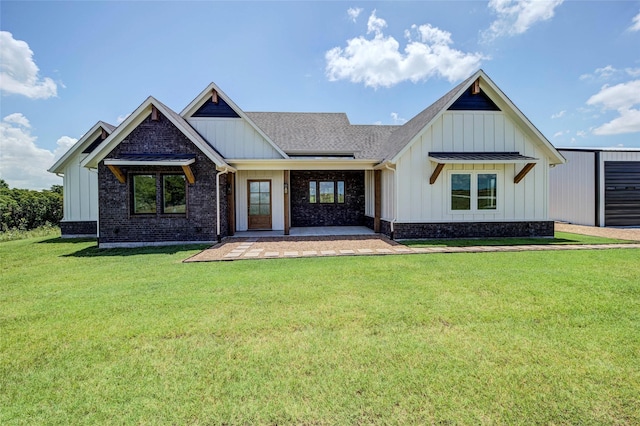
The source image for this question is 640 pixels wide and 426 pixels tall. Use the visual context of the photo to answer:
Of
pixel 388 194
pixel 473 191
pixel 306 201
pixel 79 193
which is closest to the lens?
pixel 473 191

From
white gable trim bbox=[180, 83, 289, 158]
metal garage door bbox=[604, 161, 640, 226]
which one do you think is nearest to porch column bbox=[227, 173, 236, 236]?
white gable trim bbox=[180, 83, 289, 158]

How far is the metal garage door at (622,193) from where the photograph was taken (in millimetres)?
15789

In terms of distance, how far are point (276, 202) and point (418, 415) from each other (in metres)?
12.9

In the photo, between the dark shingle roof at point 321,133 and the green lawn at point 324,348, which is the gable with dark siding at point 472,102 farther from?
the green lawn at point 324,348

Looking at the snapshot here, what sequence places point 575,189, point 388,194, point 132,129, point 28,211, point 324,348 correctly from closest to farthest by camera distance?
1. point 324,348
2. point 132,129
3. point 388,194
4. point 575,189
5. point 28,211

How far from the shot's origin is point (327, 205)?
1623 cm

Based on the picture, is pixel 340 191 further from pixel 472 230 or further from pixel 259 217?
pixel 472 230

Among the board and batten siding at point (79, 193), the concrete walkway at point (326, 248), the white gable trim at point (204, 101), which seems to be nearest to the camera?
the concrete walkway at point (326, 248)

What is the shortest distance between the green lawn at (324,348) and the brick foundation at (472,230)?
5.06m

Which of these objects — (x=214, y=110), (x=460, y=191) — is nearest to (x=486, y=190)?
(x=460, y=191)

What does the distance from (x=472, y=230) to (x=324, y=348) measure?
1038cm

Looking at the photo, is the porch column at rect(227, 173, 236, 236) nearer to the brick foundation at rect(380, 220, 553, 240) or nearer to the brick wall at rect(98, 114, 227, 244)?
the brick wall at rect(98, 114, 227, 244)

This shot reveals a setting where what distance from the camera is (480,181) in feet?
38.7

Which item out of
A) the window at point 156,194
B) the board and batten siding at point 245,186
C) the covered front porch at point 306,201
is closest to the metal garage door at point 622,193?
the covered front porch at point 306,201
